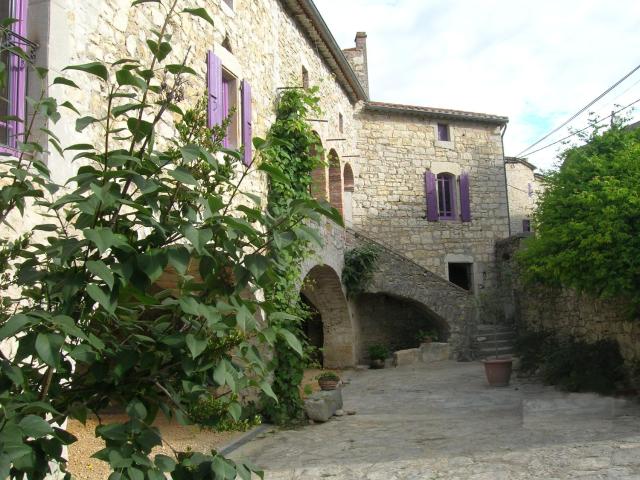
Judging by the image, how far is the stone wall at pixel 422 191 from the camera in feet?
49.4

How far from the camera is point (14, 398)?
141 centimetres

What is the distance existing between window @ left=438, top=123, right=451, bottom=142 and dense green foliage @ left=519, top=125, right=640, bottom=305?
7.14m

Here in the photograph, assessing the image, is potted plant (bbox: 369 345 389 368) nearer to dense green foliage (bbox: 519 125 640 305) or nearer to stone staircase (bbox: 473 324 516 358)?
stone staircase (bbox: 473 324 516 358)

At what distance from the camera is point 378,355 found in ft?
45.0

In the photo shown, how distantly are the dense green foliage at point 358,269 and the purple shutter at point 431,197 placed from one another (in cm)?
292

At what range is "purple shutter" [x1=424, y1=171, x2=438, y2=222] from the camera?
1531cm

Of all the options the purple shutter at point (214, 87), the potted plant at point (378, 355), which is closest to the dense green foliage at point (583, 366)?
the potted plant at point (378, 355)

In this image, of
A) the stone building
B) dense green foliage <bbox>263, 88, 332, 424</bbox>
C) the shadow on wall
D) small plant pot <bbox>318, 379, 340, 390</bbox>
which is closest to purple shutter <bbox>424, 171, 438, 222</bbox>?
the stone building

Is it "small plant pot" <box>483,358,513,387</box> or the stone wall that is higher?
the stone wall

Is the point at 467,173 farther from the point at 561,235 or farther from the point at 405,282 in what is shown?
the point at 561,235

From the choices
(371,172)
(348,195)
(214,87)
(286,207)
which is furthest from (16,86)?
(371,172)

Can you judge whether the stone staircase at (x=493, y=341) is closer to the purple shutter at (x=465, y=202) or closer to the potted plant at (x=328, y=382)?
the purple shutter at (x=465, y=202)

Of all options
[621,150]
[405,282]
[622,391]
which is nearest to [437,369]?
[405,282]

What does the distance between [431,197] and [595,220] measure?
799 centimetres
